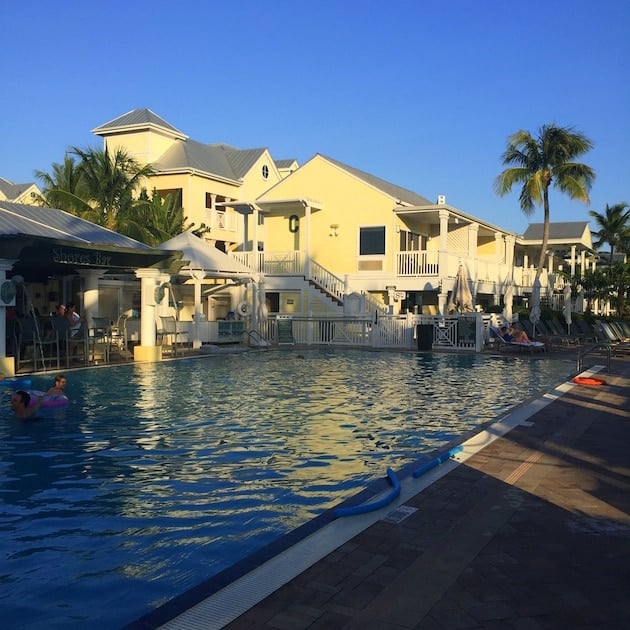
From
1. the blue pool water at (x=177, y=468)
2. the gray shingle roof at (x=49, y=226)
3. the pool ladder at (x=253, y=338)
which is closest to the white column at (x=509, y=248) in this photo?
the pool ladder at (x=253, y=338)

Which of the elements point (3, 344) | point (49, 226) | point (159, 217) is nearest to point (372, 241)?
point (159, 217)

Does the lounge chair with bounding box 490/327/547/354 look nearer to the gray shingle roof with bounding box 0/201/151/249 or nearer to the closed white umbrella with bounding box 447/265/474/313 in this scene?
the closed white umbrella with bounding box 447/265/474/313

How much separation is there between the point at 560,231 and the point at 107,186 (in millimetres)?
31237

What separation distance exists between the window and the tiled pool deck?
24.3m

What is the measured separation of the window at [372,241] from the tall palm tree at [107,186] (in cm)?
1113

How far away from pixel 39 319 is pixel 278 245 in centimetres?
1630

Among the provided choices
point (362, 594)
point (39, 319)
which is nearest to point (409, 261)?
point (39, 319)

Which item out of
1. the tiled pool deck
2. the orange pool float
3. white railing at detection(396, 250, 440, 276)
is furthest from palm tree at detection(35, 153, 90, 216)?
the tiled pool deck

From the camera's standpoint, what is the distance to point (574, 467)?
7.25m

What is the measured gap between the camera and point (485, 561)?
4.58 m

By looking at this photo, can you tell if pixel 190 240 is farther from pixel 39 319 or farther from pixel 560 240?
pixel 560 240

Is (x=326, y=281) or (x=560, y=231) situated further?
(x=560, y=231)

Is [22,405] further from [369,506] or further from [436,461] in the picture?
[369,506]

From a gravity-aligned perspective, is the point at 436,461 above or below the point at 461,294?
below
